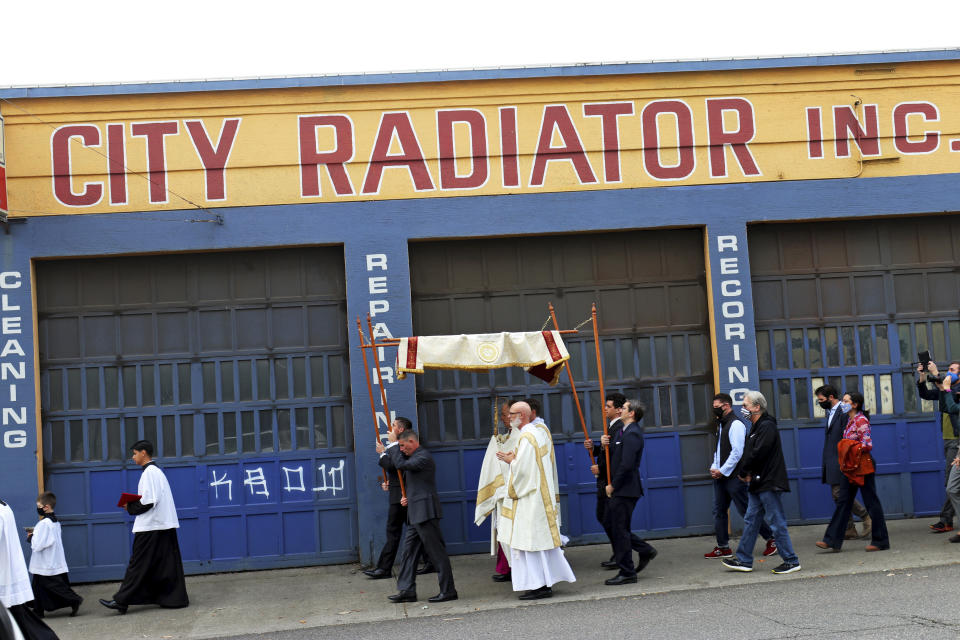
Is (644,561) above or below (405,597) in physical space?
above

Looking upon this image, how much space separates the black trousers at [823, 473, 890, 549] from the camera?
1048 centimetres

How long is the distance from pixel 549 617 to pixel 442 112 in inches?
243

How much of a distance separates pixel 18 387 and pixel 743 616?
8.27 metres

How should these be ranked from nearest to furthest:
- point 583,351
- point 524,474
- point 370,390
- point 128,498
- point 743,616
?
point 743,616 < point 524,474 < point 128,498 < point 370,390 < point 583,351

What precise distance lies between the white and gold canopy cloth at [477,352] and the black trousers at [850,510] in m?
3.36

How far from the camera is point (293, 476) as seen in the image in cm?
1189

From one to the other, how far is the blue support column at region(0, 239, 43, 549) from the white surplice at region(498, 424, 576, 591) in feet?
18.4

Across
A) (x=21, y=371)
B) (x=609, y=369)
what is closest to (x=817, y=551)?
(x=609, y=369)

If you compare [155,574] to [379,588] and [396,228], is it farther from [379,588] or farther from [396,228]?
[396,228]

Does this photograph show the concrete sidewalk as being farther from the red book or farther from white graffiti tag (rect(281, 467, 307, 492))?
the red book

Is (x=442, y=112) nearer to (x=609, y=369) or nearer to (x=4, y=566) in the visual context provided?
(x=609, y=369)

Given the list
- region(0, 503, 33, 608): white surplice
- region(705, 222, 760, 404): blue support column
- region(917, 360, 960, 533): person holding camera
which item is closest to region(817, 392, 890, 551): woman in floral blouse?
region(917, 360, 960, 533): person holding camera

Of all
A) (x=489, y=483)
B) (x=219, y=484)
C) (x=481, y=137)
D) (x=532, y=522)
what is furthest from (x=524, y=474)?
(x=481, y=137)

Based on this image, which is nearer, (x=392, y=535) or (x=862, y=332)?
(x=392, y=535)
